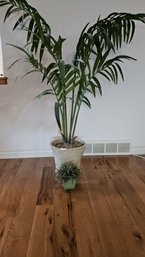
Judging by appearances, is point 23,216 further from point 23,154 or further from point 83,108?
point 83,108

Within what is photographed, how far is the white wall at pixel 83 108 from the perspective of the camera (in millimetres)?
2623

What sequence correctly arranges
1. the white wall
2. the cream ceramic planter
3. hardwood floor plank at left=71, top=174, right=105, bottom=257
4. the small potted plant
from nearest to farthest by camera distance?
hardwood floor plank at left=71, top=174, right=105, bottom=257
the small potted plant
the cream ceramic planter
the white wall

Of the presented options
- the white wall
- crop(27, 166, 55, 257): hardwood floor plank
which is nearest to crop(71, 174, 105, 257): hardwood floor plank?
crop(27, 166, 55, 257): hardwood floor plank

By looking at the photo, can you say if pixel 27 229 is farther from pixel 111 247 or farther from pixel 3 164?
pixel 3 164

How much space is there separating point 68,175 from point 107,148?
3.43ft

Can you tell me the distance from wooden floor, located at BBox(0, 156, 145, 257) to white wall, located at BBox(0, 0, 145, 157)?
42cm

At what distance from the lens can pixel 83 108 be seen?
2.88m

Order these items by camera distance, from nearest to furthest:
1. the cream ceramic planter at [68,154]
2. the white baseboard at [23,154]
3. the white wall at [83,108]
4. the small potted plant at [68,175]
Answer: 1. the small potted plant at [68,175]
2. the cream ceramic planter at [68,154]
3. the white wall at [83,108]
4. the white baseboard at [23,154]

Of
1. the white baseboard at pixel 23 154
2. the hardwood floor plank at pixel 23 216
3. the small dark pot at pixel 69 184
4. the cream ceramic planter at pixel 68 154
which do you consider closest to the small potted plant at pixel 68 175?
the small dark pot at pixel 69 184

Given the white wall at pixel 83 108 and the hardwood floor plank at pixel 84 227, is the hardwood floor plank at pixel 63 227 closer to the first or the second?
the hardwood floor plank at pixel 84 227

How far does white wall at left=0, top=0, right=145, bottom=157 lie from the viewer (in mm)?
2623

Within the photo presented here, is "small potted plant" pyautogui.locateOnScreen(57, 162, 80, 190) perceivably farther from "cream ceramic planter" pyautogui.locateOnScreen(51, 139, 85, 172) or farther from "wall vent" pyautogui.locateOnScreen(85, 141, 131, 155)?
"wall vent" pyautogui.locateOnScreen(85, 141, 131, 155)

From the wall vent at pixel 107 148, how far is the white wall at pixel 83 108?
7 cm

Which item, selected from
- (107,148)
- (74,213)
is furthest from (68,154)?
(107,148)
